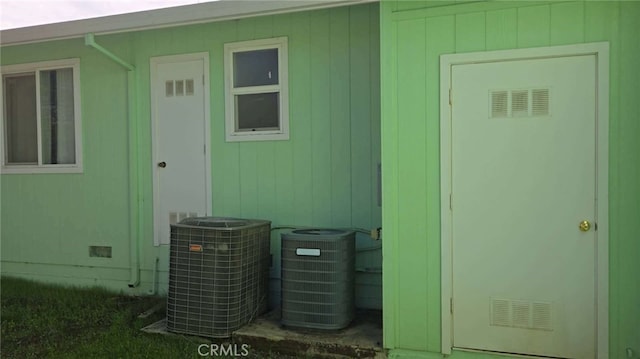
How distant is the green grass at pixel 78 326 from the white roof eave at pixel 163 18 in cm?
253

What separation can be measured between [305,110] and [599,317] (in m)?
2.72

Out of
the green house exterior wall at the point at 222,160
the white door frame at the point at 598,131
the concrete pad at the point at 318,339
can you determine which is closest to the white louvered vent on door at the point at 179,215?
the green house exterior wall at the point at 222,160

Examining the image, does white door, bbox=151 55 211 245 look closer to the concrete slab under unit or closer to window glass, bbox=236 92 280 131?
window glass, bbox=236 92 280 131

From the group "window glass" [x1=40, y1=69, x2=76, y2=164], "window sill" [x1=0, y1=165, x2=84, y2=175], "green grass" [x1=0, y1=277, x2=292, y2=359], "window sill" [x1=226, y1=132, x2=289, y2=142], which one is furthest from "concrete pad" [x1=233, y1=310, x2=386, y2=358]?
"window glass" [x1=40, y1=69, x2=76, y2=164]

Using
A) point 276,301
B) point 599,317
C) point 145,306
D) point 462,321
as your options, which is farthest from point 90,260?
point 599,317

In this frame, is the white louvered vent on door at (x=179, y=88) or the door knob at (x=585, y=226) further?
the white louvered vent on door at (x=179, y=88)

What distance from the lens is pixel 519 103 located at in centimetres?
314

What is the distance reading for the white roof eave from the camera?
371 cm

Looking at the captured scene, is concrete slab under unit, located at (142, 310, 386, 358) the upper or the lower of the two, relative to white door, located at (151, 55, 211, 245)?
lower

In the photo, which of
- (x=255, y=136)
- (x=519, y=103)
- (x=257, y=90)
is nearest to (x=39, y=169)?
(x=255, y=136)

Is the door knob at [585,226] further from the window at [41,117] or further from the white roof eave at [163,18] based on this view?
the window at [41,117]

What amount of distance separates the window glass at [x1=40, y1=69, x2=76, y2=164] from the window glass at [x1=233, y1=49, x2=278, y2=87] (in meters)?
2.07

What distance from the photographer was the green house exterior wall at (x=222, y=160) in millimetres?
4238

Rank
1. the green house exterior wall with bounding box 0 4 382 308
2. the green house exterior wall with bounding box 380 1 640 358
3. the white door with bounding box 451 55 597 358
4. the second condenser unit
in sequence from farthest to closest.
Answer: the green house exterior wall with bounding box 0 4 382 308
the second condenser unit
the white door with bounding box 451 55 597 358
the green house exterior wall with bounding box 380 1 640 358
